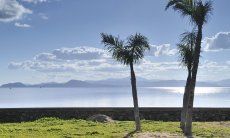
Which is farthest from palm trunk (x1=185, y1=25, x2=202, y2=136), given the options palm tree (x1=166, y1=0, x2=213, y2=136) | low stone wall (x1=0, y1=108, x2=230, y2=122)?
low stone wall (x1=0, y1=108, x2=230, y2=122)

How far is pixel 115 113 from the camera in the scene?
4384cm

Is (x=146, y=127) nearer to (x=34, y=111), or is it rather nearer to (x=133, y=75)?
(x=133, y=75)

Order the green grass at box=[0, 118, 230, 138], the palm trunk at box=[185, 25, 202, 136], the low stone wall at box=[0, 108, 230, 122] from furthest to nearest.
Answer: the low stone wall at box=[0, 108, 230, 122]
the palm trunk at box=[185, 25, 202, 136]
the green grass at box=[0, 118, 230, 138]

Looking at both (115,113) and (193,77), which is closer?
(193,77)

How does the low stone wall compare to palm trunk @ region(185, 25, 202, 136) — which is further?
the low stone wall

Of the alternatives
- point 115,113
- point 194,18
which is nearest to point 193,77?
point 194,18

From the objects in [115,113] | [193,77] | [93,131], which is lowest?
[93,131]

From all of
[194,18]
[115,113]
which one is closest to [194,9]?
[194,18]

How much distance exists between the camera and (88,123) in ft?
117

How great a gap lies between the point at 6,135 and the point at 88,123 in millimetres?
8620

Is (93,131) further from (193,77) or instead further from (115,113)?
(115,113)

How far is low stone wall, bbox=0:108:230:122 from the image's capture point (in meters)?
43.4

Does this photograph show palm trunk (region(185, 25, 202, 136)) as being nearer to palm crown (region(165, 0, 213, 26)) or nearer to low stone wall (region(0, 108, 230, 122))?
palm crown (region(165, 0, 213, 26))

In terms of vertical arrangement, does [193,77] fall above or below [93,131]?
above
